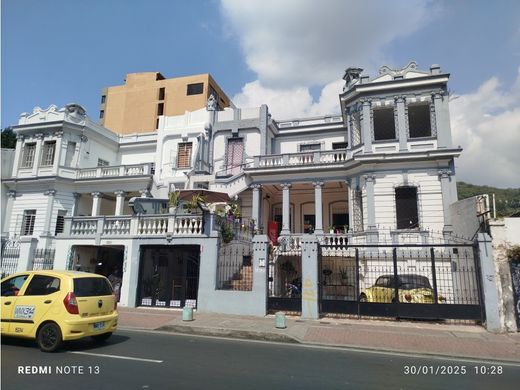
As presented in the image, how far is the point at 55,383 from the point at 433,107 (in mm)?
20057

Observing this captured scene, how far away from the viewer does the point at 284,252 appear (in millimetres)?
17375

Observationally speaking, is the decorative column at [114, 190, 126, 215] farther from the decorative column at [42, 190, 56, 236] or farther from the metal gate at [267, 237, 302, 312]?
the metal gate at [267, 237, 302, 312]

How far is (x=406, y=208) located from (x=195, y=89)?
119 ft

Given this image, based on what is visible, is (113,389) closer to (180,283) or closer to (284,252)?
(180,283)

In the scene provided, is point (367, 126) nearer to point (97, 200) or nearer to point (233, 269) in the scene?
point (233, 269)

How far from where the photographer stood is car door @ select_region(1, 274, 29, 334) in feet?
24.9

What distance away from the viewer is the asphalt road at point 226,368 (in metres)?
5.48

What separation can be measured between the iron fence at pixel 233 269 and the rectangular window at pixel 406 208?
8.33 meters

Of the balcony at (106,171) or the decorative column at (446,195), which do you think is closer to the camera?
the decorative column at (446,195)

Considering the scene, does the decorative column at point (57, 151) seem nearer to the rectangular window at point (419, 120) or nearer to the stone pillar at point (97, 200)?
the stone pillar at point (97, 200)

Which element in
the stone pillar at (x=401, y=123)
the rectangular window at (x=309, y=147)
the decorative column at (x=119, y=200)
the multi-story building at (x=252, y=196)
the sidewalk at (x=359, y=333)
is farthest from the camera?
the rectangular window at (x=309, y=147)

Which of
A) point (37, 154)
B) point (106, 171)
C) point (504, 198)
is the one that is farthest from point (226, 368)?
point (504, 198)

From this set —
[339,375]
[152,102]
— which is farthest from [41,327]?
[152,102]

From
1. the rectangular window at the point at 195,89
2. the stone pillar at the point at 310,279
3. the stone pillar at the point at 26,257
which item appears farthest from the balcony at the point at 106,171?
the rectangular window at the point at 195,89
